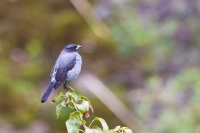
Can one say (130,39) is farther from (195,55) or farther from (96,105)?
(96,105)

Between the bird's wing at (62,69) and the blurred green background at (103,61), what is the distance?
2436 mm

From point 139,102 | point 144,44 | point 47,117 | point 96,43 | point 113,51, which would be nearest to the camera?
point 47,117

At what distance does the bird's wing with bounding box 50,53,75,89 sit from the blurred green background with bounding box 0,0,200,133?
2436mm

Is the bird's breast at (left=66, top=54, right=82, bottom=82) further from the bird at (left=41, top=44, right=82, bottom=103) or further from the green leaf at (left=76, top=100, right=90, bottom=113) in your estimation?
the green leaf at (left=76, top=100, right=90, bottom=113)

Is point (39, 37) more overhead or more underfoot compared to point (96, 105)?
more overhead

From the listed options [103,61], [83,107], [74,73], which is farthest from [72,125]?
[103,61]

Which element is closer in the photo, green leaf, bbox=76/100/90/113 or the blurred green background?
green leaf, bbox=76/100/90/113

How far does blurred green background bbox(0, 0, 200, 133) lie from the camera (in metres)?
→ 6.90

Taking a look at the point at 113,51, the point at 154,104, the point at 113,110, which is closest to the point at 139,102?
the point at 154,104

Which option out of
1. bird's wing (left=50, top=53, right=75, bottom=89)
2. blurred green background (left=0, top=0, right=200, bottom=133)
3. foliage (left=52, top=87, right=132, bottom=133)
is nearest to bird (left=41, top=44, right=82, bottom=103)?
bird's wing (left=50, top=53, right=75, bottom=89)

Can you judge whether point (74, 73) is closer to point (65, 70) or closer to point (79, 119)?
point (65, 70)

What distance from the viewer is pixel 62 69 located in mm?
3773

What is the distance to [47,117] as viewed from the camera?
6824mm

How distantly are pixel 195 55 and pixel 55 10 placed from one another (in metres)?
4.05
